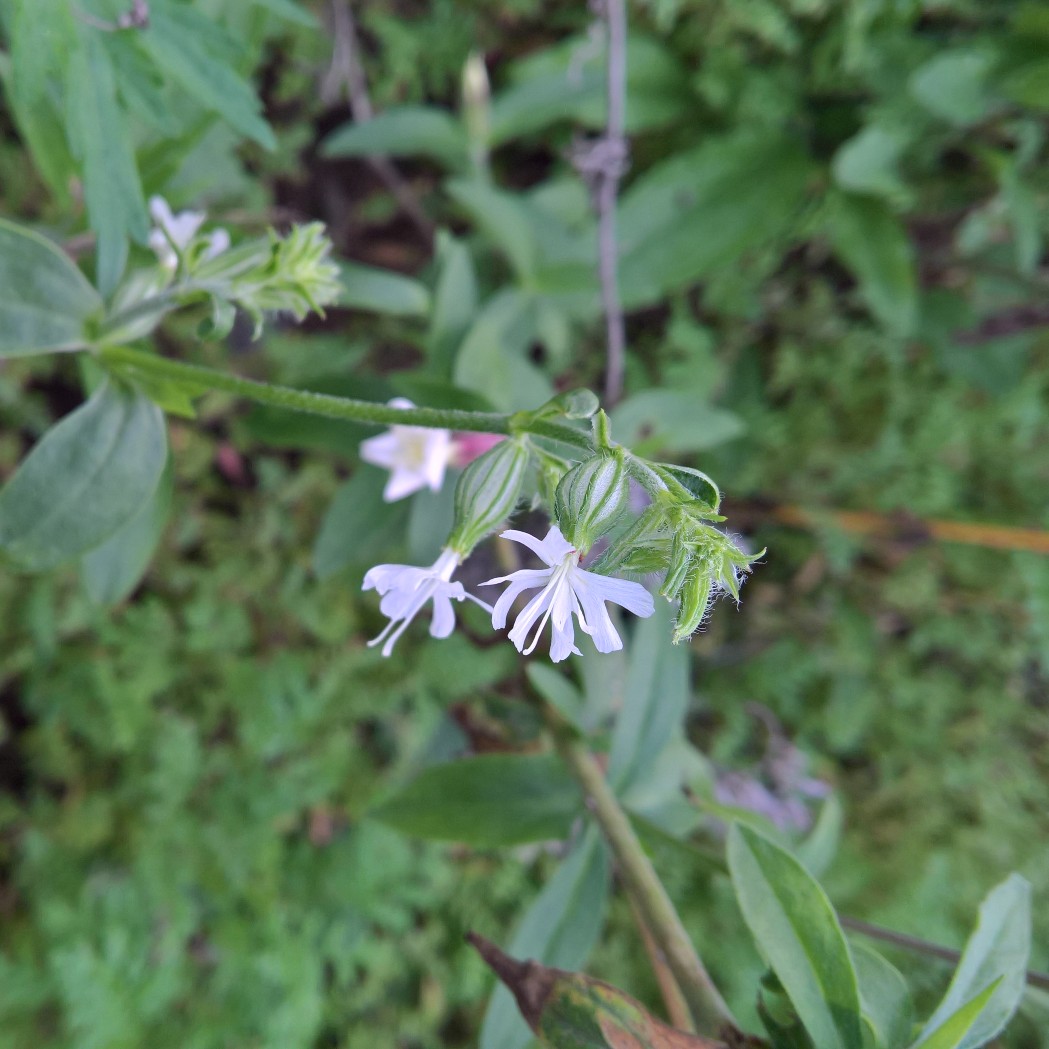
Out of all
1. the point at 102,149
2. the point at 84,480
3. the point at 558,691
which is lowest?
the point at 558,691

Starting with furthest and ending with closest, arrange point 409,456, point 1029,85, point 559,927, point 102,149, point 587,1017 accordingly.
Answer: point 1029,85 < point 409,456 < point 559,927 < point 102,149 < point 587,1017

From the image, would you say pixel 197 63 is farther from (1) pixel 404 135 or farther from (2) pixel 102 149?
(1) pixel 404 135

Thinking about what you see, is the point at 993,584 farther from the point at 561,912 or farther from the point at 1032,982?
the point at 561,912

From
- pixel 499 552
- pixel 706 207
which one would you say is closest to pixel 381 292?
pixel 499 552

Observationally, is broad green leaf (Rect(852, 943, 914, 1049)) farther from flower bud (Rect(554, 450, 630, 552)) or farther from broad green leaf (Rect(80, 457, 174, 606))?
broad green leaf (Rect(80, 457, 174, 606))

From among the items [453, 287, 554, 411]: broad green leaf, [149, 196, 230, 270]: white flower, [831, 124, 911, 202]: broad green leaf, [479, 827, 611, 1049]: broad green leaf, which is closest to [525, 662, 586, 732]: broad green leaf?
[479, 827, 611, 1049]: broad green leaf

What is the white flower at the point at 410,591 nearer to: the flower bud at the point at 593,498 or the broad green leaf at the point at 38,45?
the flower bud at the point at 593,498

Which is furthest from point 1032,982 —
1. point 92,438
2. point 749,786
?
point 92,438
